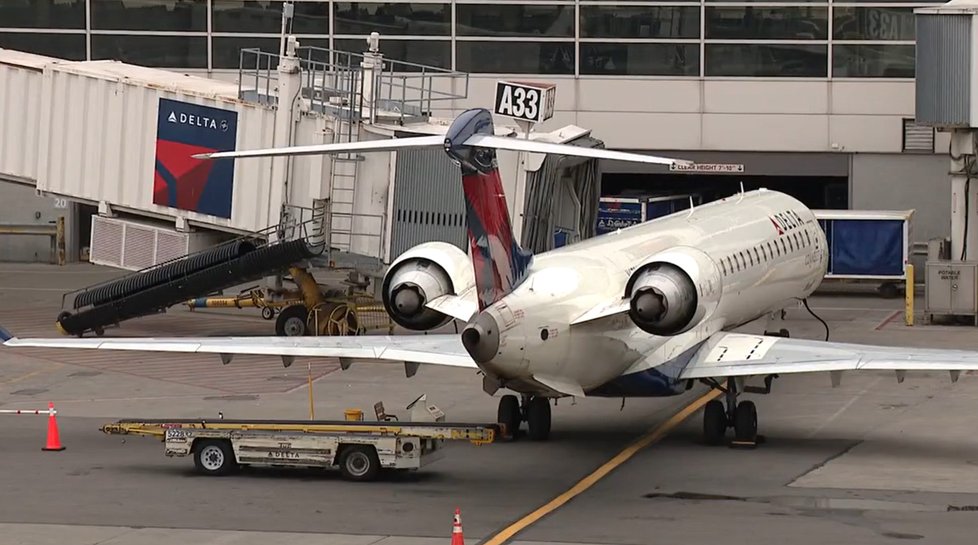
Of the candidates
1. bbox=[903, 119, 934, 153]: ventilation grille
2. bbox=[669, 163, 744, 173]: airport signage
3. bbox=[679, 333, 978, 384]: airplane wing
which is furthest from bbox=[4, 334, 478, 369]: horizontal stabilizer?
bbox=[903, 119, 934, 153]: ventilation grille

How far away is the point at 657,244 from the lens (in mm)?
31422

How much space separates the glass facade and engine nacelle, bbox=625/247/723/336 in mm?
27494

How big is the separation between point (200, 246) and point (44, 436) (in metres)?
13.1

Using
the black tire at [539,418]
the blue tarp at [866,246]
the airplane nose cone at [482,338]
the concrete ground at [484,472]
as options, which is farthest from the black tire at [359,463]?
the blue tarp at [866,246]

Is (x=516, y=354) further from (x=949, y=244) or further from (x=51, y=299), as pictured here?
(x=51, y=299)

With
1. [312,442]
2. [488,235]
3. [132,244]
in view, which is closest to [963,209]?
[132,244]

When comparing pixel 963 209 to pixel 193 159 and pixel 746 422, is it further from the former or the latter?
pixel 193 159

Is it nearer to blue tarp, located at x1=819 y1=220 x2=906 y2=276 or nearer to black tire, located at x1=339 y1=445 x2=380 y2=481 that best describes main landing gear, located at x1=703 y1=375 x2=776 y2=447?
black tire, located at x1=339 y1=445 x2=380 y2=481

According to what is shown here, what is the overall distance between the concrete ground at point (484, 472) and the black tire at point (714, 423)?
1.20ft

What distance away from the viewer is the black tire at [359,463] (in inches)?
1043

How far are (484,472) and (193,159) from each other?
17.4 m

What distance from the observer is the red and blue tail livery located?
24.6 m

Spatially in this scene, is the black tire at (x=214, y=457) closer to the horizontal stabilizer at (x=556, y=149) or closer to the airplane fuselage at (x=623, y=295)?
the airplane fuselage at (x=623, y=295)

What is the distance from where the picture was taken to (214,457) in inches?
1069
